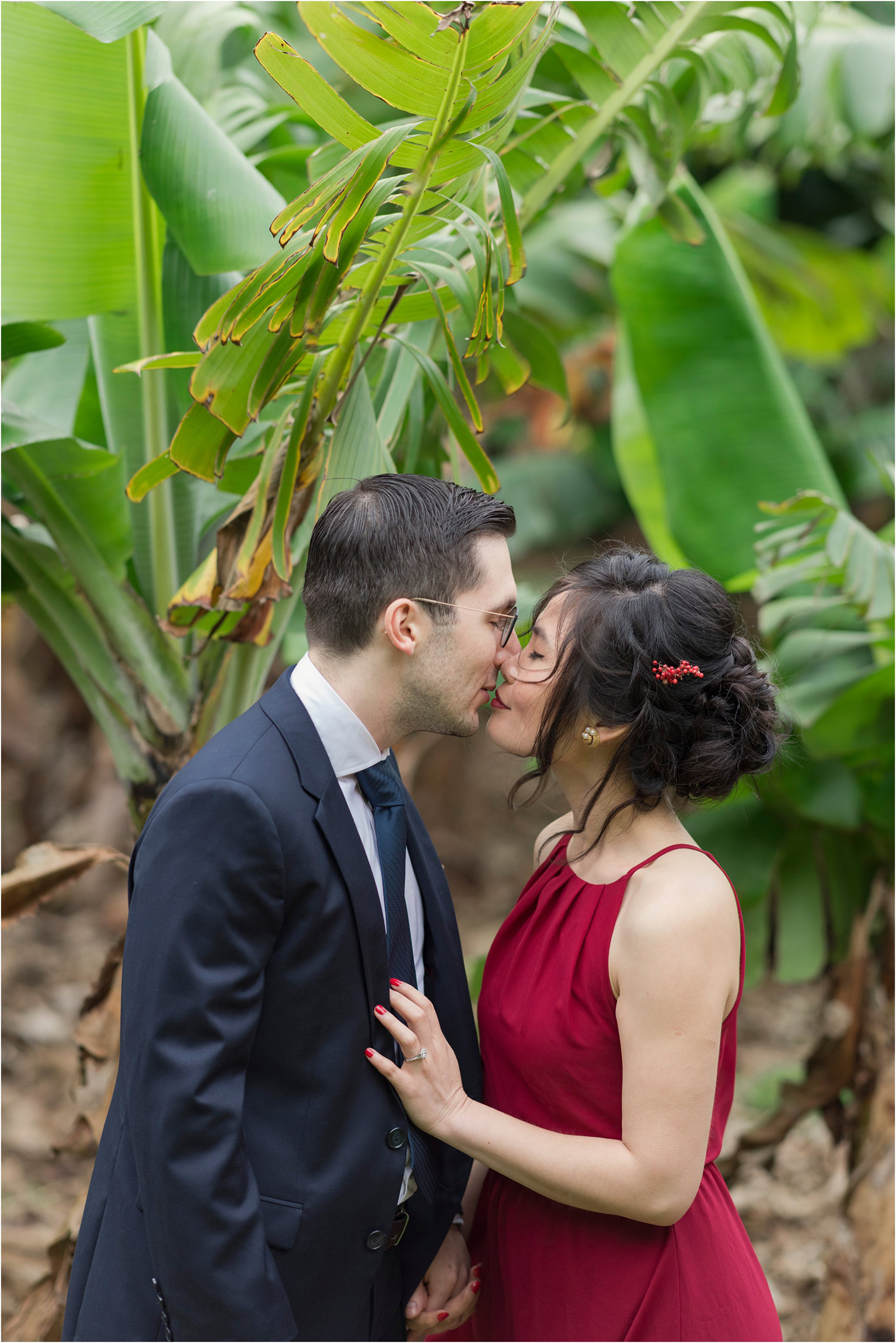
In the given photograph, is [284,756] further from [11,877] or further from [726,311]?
[726,311]

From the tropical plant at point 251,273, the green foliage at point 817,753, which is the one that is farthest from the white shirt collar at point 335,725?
the green foliage at point 817,753

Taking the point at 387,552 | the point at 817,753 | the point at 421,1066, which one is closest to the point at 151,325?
the point at 387,552

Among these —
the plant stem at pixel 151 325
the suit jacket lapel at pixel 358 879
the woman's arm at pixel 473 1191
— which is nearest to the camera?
the suit jacket lapel at pixel 358 879

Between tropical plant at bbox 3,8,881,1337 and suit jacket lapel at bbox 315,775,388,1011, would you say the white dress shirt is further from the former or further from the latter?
tropical plant at bbox 3,8,881,1337

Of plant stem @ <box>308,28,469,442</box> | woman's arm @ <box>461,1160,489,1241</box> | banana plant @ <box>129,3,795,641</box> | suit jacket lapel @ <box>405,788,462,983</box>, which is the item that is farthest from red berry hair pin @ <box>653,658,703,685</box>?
woman's arm @ <box>461,1160,489,1241</box>

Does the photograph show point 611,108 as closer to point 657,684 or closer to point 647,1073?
point 657,684

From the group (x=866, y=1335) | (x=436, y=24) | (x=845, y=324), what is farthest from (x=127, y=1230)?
(x=845, y=324)

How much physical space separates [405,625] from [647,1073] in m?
Result: 0.77

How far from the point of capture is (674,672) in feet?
5.26

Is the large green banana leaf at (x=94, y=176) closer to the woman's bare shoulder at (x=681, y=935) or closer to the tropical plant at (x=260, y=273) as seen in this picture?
the tropical plant at (x=260, y=273)

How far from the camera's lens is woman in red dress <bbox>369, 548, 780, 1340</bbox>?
1.48 m

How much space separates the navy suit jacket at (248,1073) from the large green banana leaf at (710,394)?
200 cm

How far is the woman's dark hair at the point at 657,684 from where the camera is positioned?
1.63m

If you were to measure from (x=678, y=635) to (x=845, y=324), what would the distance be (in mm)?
5477
